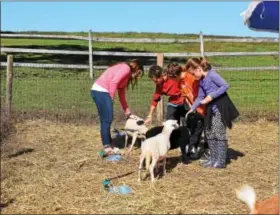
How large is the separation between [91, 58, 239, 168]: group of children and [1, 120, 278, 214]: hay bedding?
420 mm

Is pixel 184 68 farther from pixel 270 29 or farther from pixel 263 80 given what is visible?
pixel 263 80

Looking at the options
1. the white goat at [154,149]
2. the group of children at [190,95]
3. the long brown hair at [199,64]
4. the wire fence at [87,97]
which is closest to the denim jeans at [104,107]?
the group of children at [190,95]

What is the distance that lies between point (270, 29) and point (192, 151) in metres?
3.73

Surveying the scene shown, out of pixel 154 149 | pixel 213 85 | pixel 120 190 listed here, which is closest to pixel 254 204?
pixel 120 190

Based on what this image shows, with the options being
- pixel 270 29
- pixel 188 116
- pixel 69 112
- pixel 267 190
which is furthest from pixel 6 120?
pixel 270 29

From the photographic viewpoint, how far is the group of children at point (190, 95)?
6.99 meters

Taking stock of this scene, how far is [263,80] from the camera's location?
13438mm

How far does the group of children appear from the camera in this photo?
6.99 metres

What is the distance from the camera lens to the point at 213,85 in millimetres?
6934

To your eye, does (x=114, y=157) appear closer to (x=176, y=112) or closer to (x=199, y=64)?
(x=176, y=112)

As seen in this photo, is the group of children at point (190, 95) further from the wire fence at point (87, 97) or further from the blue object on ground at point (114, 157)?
the wire fence at point (87, 97)

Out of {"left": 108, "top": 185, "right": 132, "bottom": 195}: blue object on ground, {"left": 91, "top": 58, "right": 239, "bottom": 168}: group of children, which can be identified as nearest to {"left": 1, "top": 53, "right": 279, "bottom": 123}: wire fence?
{"left": 91, "top": 58, "right": 239, "bottom": 168}: group of children

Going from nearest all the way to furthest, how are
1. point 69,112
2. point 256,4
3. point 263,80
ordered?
1. point 256,4
2. point 69,112
3. point 263,80

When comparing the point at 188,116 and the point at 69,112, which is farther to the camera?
the point at 69,112
